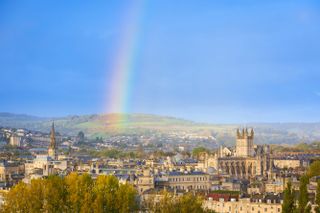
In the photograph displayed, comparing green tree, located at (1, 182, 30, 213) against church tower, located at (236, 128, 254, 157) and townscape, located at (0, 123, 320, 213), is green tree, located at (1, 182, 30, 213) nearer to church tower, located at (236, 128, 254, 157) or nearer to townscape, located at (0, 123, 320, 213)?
townscape, located at (0, 123, 320, 213)

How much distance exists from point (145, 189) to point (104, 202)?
23642 millimetres

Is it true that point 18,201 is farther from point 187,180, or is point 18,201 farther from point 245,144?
point 245,144

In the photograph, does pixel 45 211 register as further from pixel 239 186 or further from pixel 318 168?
pixel 318 168

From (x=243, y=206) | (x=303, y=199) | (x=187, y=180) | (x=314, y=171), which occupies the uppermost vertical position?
(x=314, y=171)

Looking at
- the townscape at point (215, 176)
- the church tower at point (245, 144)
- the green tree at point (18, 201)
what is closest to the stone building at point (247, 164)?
the townscape at point (215, 176)

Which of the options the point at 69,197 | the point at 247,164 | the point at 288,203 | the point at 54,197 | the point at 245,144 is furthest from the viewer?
the point at 245,144

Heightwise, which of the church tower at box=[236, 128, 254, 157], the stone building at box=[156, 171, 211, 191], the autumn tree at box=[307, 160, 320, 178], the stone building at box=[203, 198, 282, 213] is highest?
the church tower at box=[236, 128, 254, 157]

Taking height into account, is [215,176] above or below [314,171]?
below

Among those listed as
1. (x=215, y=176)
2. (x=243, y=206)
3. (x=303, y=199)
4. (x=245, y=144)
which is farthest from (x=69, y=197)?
(x=245, y=144)

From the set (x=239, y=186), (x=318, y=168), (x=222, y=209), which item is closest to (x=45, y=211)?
(x=222, y=209)

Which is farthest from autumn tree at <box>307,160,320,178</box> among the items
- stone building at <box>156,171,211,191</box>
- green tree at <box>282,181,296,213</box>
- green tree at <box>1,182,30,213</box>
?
green tree at <box>1,182,30,213</box>

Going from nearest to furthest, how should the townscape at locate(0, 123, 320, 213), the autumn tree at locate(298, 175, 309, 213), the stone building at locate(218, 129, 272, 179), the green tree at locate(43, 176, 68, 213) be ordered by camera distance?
the autumn tree at locate(298, 175, 309, 213), the green tree at locate(43, 176, 68, 213), the townscape at locate(0, 123, 320, 213), the stone building at locate(218, 129, 272, 179)

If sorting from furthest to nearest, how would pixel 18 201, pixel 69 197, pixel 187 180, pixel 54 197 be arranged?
pixel 187 180 → pixel 69 197 → pixel 54 197 → pixel 18 201

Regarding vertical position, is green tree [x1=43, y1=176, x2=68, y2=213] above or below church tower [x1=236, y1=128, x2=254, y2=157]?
below
